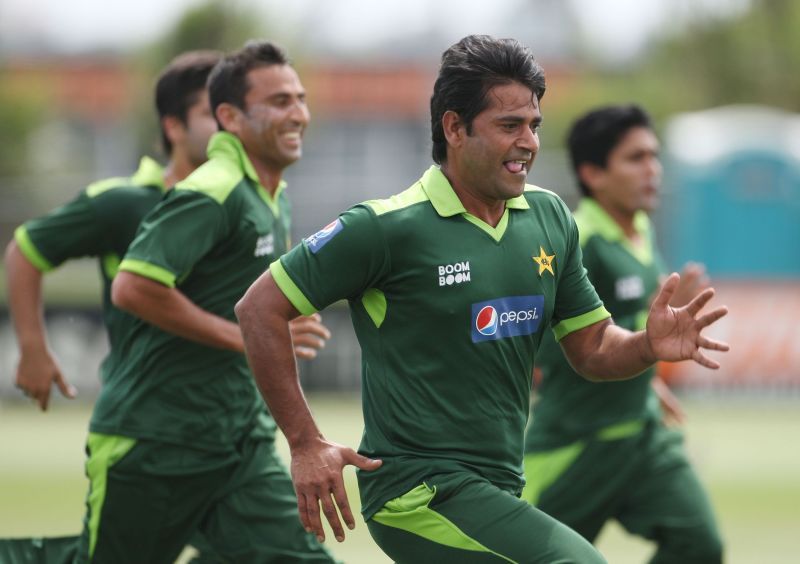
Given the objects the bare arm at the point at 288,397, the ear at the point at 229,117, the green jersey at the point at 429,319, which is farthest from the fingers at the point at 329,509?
the ear at the point at 229,117

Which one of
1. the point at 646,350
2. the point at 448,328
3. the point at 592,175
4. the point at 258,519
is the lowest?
the point at 258,519

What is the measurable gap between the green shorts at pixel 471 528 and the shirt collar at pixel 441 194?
0.86 m

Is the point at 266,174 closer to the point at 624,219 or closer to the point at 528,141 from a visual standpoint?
the point at 528,141

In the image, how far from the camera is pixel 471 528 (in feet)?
16.7

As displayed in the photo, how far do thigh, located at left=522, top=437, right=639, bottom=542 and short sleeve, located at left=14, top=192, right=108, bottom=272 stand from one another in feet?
7.69

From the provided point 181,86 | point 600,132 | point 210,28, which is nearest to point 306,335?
point 181,86

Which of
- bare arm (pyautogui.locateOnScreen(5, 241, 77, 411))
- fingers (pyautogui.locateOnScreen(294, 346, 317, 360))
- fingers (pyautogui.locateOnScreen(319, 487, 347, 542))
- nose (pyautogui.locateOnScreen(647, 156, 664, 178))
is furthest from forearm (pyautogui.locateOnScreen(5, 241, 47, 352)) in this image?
nose (pyautogui.locateOnScreen(647, 156, 664, 178))

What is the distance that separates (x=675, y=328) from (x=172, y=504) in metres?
2.36

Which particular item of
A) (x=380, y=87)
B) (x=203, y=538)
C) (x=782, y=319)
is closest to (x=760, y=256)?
(x=782, y=319)

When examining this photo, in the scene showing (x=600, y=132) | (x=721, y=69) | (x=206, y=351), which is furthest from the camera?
(x=721, y=69)

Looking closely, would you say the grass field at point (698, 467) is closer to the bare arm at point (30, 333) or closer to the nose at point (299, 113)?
the bare arm at point (30, 333)

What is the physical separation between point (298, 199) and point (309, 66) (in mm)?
19646

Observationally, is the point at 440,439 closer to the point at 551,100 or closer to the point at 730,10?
the point at 730,10

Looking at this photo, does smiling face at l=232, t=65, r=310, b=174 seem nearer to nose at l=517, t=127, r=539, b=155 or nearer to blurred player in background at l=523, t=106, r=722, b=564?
blurred player in background at l=523, t=106, r=722, b=564
